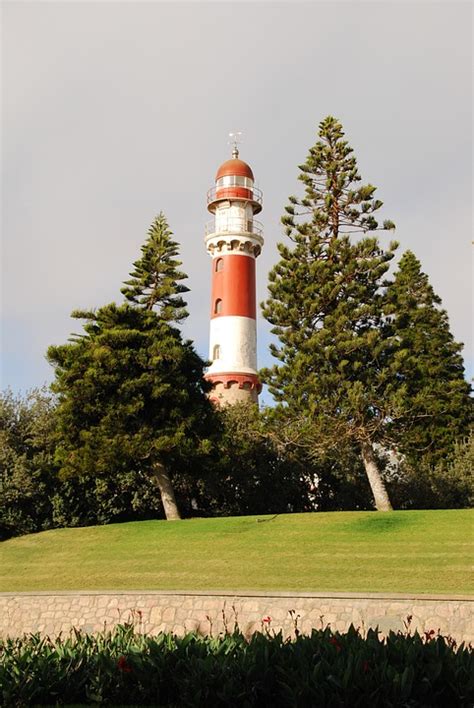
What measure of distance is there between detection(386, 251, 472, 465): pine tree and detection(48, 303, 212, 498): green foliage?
8.06m

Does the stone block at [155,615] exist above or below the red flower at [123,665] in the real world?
below

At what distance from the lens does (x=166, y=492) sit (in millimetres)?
26672

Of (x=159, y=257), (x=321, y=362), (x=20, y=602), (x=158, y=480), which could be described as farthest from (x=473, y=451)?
(x=20, y=602)

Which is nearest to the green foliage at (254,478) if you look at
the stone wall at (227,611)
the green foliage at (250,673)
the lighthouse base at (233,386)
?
the lighthouse base at (233,386)

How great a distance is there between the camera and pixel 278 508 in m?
30.8

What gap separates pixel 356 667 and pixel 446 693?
Answer: 105cm

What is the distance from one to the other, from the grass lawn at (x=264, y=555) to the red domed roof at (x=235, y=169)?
83.0 ft

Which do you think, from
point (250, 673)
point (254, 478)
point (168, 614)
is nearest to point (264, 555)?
point (168, 614)

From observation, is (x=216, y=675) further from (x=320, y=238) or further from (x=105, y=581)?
(x=320, y=238)

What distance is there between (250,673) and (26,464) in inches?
811

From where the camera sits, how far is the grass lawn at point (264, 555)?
16.0 m

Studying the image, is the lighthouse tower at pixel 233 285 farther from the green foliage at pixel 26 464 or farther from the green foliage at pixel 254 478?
the green foliage at pixel 26 464

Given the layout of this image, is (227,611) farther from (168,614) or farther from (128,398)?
(128,398)

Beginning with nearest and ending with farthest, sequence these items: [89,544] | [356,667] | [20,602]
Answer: [356,667] → [20,602] → [89,544]
